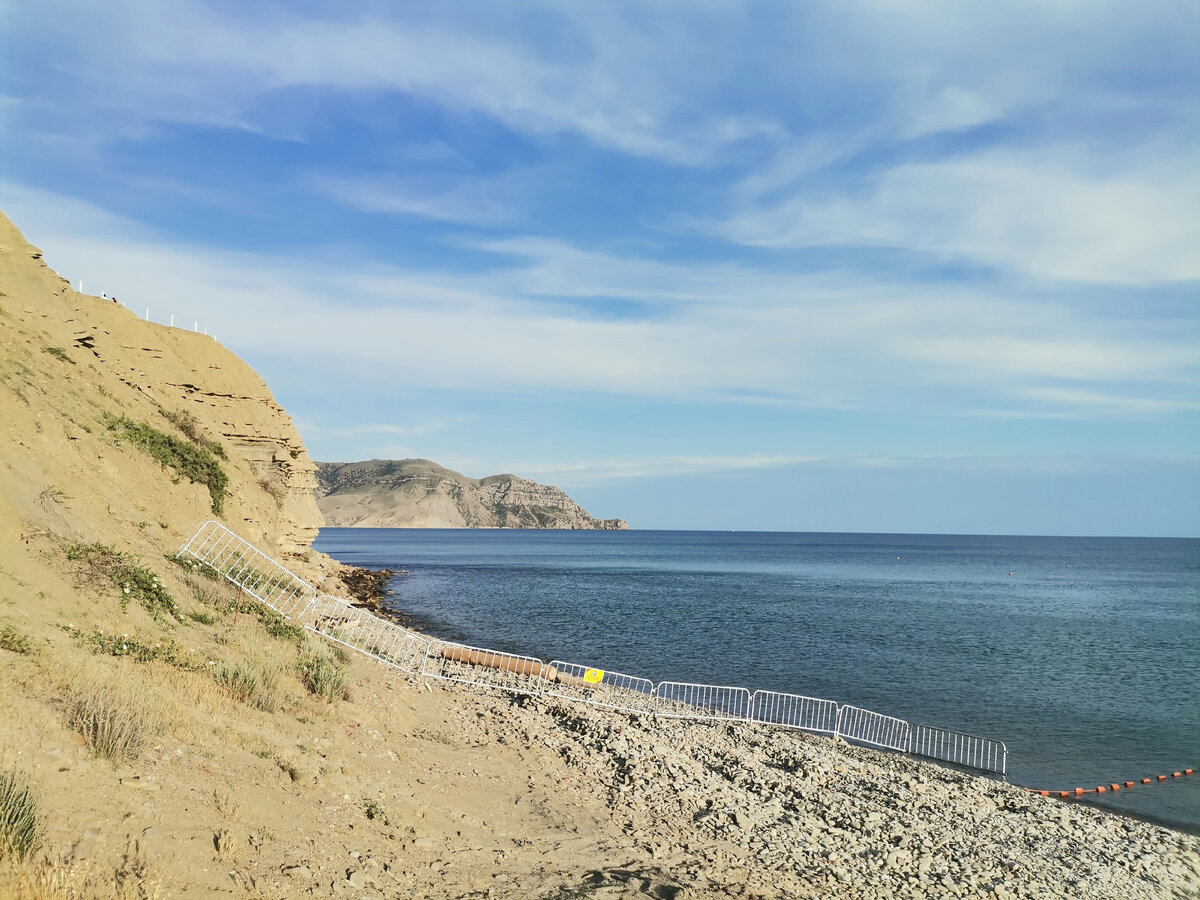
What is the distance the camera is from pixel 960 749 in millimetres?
21281

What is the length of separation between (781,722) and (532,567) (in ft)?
260

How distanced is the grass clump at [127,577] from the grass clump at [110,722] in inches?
205

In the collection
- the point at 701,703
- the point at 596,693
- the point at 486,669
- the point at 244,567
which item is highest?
the point at 244,567

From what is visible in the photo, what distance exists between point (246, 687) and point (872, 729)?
18336mm

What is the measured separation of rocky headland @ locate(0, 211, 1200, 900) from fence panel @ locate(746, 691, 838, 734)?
101 inches

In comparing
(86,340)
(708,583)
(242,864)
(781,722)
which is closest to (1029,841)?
(781,722)

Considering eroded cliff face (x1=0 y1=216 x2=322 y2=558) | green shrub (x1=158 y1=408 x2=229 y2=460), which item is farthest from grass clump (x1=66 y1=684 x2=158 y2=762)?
green shrub (x1=158 y1=408 x2=229 y2=460)

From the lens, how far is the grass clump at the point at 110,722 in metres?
8.02

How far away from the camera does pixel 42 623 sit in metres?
11.0

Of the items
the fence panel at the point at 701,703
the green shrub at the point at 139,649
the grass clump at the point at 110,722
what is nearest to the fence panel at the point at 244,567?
the green shrub at the point at 139,649

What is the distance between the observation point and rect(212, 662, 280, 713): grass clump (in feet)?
38.6

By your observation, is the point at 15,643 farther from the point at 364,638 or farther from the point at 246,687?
the point at 364,638

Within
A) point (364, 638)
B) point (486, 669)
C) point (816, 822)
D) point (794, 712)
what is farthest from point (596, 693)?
point (816, 822)

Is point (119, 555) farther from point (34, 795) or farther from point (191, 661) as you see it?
point (34, 795)
